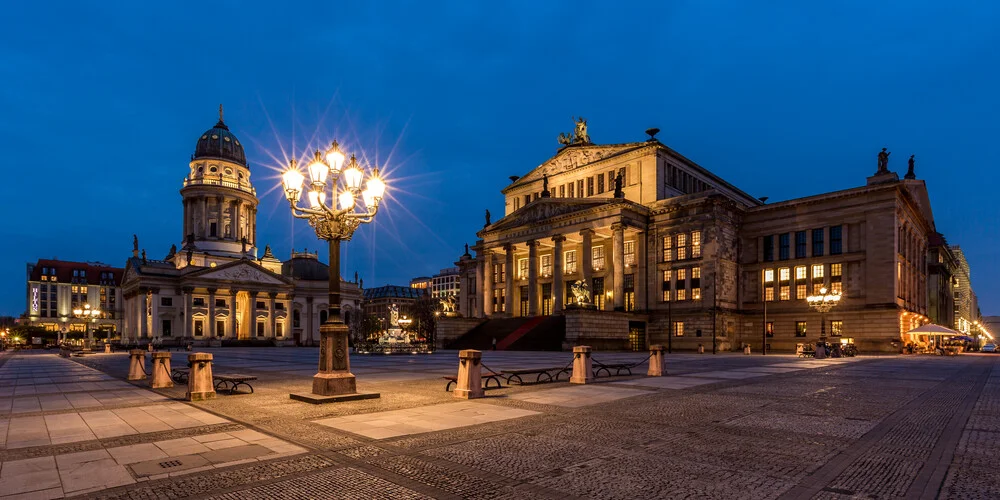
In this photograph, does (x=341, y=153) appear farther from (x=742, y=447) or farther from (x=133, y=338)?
(x=133, y=338)

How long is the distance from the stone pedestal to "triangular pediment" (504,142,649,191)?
181 ft

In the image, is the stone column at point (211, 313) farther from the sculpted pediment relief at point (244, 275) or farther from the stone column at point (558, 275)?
the stone column at point (558, 275)

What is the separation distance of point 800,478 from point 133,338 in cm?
10908

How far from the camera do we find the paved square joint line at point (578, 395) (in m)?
14.7

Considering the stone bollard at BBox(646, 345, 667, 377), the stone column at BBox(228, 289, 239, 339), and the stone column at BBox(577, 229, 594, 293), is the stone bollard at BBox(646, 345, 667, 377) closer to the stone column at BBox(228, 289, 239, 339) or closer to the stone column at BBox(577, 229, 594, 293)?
the stone column at BBox(577, 229, 594, 293)

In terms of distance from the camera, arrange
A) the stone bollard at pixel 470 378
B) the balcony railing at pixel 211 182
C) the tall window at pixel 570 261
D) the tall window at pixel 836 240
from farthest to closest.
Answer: the balcony railing at pixel 211 182 → the tall window at pixel 570 261 → the tall window at pixel 836 240 → the stone bollard at pixel 470 378

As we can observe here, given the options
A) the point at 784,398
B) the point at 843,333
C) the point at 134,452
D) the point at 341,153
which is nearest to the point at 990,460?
the point at 784,398

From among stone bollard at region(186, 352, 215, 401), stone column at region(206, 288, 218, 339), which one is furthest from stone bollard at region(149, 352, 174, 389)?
stone column at region(206, 288, 218, 339)

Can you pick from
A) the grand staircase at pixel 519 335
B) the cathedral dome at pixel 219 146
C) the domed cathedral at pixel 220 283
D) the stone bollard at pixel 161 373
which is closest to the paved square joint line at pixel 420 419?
→ the stone bollard at pixel 161 373

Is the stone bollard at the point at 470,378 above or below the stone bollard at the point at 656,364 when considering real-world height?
above

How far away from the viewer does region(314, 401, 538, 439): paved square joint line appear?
1070cm

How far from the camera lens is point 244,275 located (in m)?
97.2

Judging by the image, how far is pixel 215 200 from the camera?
103438 mm

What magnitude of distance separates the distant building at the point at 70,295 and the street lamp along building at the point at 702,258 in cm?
10786
